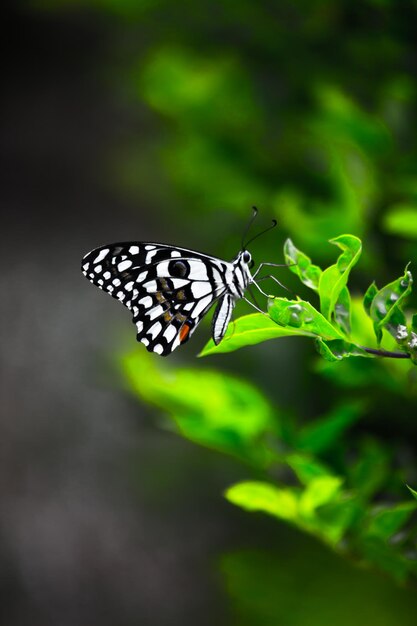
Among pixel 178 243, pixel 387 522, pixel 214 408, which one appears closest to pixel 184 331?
pixel 214 408

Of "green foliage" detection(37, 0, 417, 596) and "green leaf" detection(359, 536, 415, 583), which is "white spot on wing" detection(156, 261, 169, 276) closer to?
"green foliage" detection(37, 0, 417, 596)

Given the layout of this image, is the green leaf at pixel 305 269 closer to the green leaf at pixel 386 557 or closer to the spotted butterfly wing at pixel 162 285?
the spotted butterfly wing at pixel 162 285

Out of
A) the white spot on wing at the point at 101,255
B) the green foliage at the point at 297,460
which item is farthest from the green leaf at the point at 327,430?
the white spot on wing at the point at 101,255

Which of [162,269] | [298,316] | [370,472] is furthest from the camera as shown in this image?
[370,472]

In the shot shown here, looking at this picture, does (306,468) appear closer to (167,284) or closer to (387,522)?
(387,522)

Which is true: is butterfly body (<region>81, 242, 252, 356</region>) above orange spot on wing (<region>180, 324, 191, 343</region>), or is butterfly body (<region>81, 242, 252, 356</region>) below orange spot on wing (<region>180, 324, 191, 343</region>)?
above

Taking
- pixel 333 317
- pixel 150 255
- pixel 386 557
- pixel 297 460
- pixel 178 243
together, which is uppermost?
pixel 178 243

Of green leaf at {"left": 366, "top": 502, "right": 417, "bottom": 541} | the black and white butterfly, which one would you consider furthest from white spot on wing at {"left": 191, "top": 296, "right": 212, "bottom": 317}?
green leaf at {"left": 366, "top": 502, "right": 417, "bottom": 541}

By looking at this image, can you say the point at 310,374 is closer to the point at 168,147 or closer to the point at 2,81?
the point at 168,147
